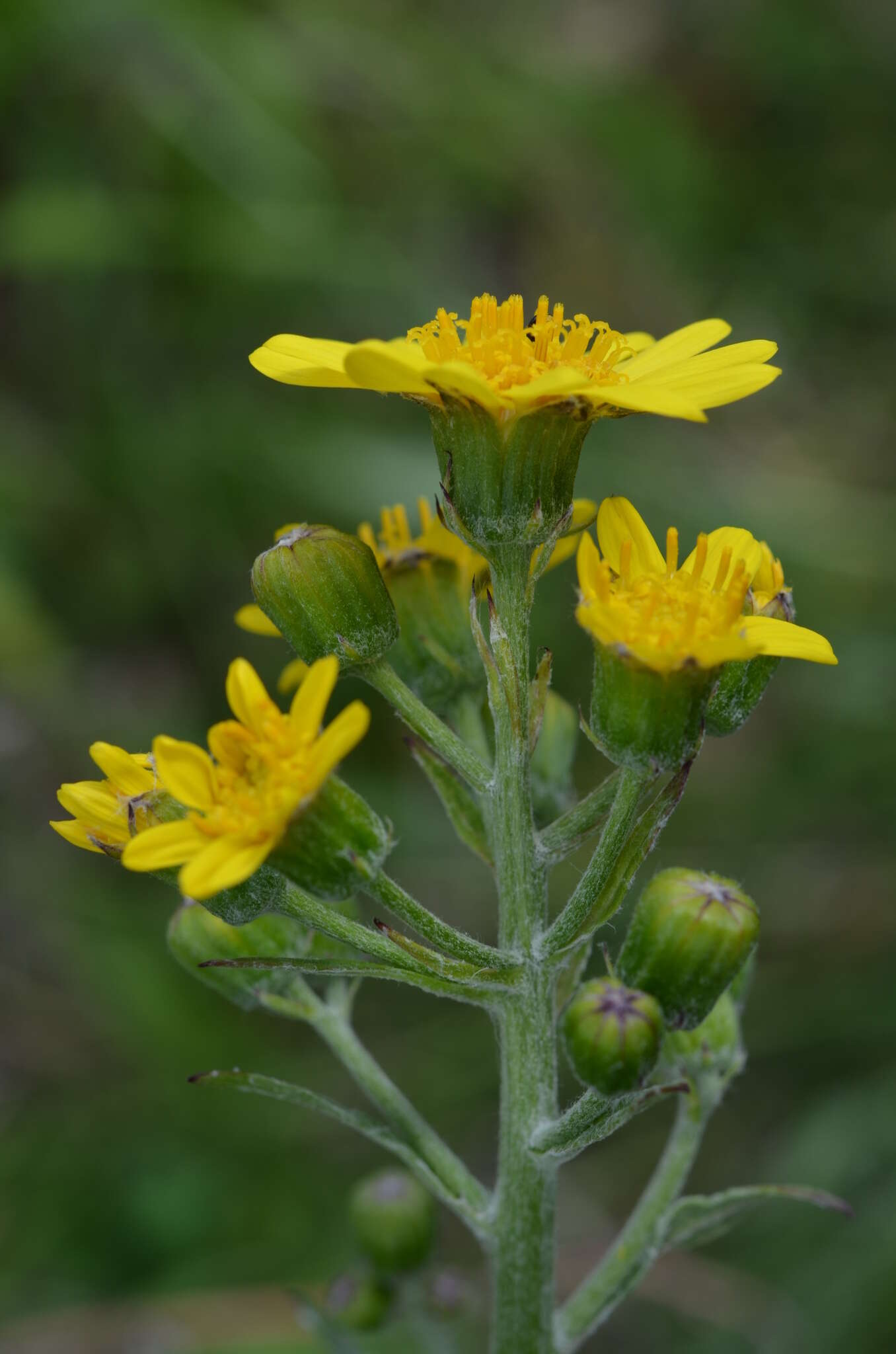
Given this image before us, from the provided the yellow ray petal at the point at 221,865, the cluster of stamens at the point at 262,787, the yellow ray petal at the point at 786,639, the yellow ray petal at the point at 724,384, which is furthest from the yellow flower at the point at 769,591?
the yellow ray petal at the point at 221,865

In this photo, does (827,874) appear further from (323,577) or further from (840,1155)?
(323,577)

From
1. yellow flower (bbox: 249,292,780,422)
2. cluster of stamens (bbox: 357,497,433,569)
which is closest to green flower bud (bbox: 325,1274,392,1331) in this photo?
cluster of stamens (bbox: 357,497,433,569)

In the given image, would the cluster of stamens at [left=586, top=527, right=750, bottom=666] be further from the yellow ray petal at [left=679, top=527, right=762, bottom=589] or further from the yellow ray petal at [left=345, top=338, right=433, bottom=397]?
the yellow ray petal at [left=345, top=338, right=433, bottom=397]

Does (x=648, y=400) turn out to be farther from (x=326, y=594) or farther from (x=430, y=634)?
(x=430, y=634)

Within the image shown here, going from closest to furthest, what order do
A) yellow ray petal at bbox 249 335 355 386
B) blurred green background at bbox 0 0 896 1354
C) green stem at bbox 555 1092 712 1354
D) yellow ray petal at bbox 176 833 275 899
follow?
yellow ray petal at bbox 176 833 275 899 → yellow ray petal at bbox 249 335 355 386 → green stem at bbox 555 1092 712 1354 → blurred green background at bbox 0 0 896 1354

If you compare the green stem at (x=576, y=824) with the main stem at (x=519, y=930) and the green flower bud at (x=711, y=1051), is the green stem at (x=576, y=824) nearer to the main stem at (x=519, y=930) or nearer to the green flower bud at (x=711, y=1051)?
the main stem at (x=519, y=930)

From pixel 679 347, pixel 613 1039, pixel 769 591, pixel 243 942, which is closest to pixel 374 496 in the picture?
pixel 679 347
